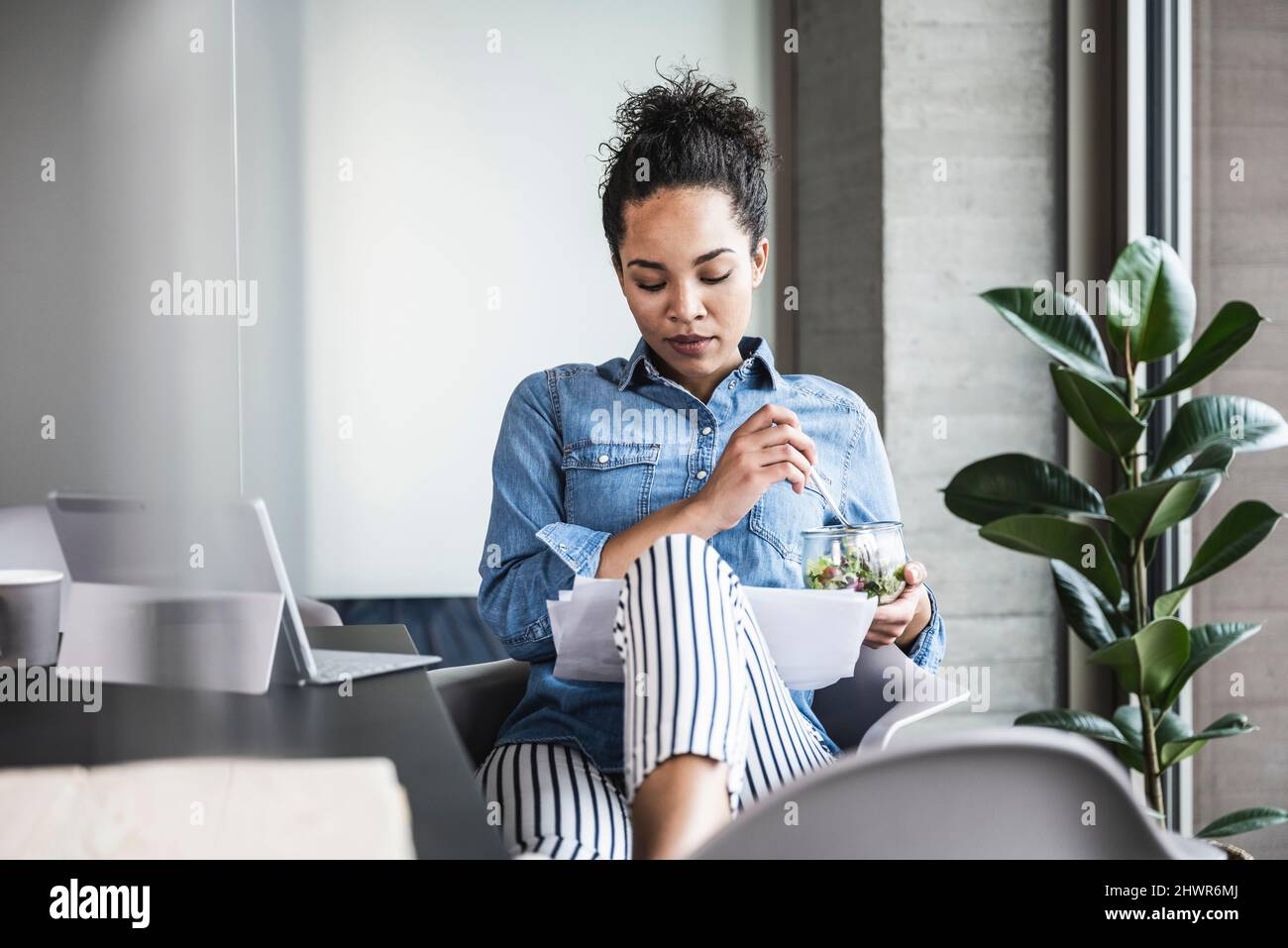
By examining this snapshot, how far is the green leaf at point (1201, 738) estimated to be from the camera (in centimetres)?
208

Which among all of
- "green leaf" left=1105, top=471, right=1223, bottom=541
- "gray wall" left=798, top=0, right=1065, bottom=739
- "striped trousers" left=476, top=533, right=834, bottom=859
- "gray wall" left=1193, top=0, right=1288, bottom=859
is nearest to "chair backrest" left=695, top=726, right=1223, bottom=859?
"striped trousers" left=476, top=533, right=834, bottom=859

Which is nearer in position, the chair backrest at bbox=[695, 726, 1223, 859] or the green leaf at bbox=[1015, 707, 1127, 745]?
the chair backrest at bbox=[695, 726, 1223, 859]

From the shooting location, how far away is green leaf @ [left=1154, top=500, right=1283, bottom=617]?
1984mm

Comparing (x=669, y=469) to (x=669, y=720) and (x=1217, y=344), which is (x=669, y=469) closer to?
(x=669, y=720)

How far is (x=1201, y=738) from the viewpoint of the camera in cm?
210

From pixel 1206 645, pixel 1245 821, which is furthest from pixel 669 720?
pixel 1245 821

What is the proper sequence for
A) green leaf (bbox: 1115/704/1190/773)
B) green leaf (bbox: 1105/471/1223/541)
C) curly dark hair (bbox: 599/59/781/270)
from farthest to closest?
green leaf (bbox: 1115/704/1190/773) → green leaf (bbox: 1105/471/1223/541) → curly dark hair (bbox: 599/59/781/270)

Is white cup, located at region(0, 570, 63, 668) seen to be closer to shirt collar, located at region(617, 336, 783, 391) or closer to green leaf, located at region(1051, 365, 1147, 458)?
shirt collar, located at region(617, 336, 783, 391)

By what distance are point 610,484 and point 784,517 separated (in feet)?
0.78

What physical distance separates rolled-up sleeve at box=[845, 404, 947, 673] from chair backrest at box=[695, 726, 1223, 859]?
0.91 metres

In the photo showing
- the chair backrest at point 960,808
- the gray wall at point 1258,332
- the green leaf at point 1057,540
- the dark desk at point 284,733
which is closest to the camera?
the chair backrest at point 960,808

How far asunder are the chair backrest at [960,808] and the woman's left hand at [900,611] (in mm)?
694

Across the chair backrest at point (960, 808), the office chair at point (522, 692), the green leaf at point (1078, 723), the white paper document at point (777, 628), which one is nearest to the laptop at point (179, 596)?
the white paper document at point (777, 628)

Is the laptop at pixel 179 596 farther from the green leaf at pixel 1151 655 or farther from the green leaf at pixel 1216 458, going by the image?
the green leaf at pixel 1216 458
